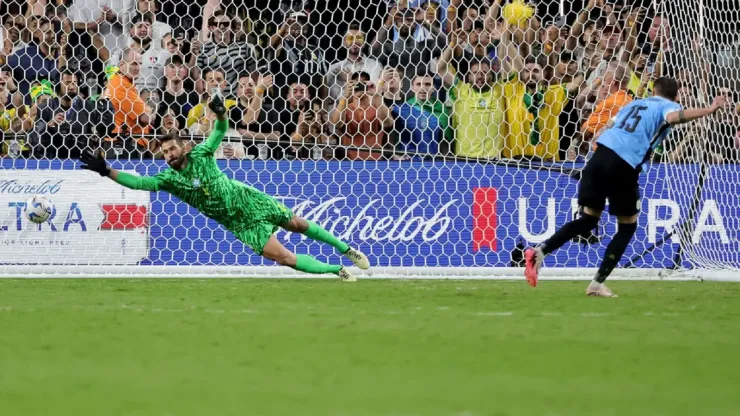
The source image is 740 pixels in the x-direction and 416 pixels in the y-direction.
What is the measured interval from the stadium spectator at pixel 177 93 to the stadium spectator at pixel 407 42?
2.04 m

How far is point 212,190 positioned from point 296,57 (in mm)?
3096

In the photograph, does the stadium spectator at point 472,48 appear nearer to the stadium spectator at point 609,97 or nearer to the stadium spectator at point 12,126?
the stadium spectator at point 609,97

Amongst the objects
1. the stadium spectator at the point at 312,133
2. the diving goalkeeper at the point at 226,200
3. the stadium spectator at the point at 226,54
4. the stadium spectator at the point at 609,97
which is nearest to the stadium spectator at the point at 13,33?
the stadium spectator at the point at 226,54

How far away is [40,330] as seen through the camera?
6062 mm

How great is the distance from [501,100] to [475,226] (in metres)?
1.40

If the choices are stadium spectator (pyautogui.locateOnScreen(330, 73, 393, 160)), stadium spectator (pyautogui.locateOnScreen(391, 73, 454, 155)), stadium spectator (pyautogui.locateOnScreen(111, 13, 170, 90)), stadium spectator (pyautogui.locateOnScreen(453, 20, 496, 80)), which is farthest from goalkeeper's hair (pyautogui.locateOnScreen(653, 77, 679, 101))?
stadium spectator (pyautogui.locateOnScreen(111, 13, 170, 90))

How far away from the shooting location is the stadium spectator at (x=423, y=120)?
11555 mm

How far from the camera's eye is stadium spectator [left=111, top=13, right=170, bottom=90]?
466 inches

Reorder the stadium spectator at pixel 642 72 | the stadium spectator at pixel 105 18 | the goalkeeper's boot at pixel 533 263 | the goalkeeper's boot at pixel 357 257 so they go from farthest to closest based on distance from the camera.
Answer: the stadium spectator at pixel 105 18 < the stadium spectator at pixel 642 72 < the goalkeeper's boot at pixel 357 257 < the goalkeeper's boot at pixel 533 263

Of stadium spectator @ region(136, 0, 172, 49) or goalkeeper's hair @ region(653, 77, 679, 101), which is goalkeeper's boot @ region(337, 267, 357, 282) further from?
stadium spectator @ region(136, 0, 172, 49)

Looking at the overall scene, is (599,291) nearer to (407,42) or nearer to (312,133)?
(312,133)

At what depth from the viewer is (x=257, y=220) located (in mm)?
9336

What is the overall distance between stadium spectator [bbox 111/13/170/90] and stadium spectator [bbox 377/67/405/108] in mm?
2341

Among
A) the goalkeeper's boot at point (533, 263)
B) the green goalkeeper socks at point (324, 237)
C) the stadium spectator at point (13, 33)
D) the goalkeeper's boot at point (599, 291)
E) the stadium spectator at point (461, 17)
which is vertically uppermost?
the stadium spectator at point (461, 17)
